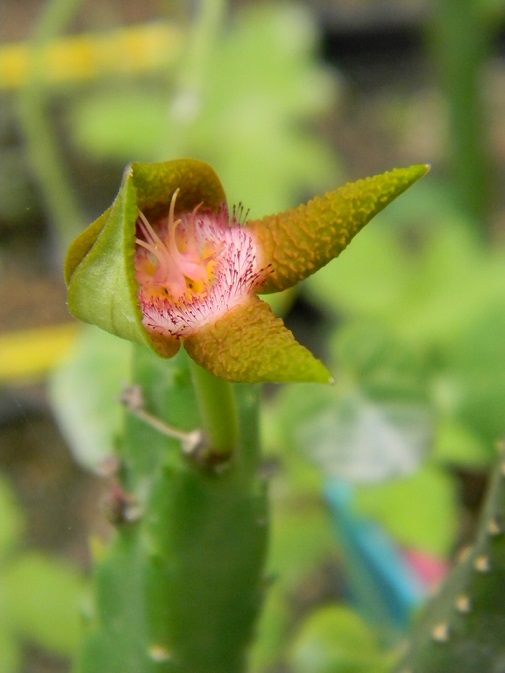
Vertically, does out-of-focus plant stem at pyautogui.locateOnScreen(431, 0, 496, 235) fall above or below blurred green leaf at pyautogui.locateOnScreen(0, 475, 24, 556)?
above

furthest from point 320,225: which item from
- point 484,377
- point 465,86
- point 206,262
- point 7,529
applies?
point 465,86

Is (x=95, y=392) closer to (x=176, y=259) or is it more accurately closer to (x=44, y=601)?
(x=44, y=601)

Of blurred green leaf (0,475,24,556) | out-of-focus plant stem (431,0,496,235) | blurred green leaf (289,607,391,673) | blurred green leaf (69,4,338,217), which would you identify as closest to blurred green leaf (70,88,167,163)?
blurred green leaf (69,4,338,217)

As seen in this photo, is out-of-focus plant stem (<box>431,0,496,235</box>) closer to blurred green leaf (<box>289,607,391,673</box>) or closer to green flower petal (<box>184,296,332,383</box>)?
blurred green leaf (<box>289,607,391,673</box>)

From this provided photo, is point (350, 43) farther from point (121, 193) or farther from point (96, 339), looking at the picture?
point (121, 193)

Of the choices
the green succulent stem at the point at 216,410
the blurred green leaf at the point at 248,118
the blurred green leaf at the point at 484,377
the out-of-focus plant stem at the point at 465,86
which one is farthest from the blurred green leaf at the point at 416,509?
the out-of-focus plant stem at the point at 465,86

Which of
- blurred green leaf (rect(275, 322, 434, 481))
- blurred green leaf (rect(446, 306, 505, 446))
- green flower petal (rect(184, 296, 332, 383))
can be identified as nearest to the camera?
green flower petal (rect(184, 296, 332, 383))
